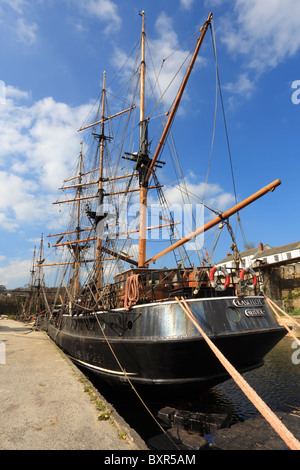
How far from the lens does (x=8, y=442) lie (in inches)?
198

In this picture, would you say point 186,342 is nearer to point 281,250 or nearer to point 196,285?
point 196,285

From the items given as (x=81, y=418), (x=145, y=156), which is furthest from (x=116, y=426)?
(x=145, y=156)

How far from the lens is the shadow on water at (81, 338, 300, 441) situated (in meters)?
8.57

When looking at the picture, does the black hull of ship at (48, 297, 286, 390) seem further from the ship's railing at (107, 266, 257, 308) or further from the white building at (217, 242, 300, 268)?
the white building at (217, 242, 300, 268)

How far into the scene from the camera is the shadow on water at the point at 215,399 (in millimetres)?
8570

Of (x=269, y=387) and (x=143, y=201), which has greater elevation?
(x=143, y=201)

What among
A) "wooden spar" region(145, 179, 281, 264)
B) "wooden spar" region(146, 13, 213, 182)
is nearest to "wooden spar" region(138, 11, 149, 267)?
"wooden spar" region(146, 13, 213, 182)

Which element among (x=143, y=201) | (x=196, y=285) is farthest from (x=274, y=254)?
(x=196, y=285)

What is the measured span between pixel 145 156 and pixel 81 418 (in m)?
15.0

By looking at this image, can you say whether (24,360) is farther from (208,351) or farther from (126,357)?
(208,351)

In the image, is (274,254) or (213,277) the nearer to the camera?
(213,277)

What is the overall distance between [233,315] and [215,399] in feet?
15.2

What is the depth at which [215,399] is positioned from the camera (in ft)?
36.1
